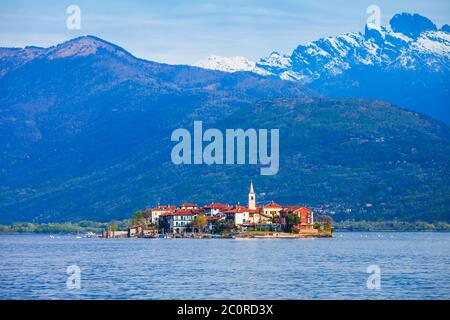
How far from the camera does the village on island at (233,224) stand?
5930 inches

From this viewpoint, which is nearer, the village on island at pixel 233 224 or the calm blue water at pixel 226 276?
the calm blue water at pixel 226 276

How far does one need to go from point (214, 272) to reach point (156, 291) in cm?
1439

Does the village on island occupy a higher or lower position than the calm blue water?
higher

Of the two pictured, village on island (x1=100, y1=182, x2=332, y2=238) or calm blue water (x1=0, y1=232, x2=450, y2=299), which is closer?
calm blue water (x1=0, y1=232, x2=450, y2=299)

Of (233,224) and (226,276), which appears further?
(233,224)

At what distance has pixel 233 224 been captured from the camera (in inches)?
6053

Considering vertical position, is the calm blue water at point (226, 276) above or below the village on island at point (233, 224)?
below

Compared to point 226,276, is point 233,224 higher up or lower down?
higher up

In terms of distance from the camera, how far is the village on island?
151 metres
